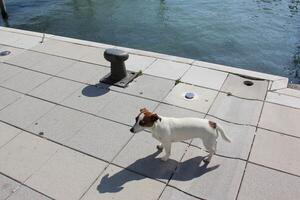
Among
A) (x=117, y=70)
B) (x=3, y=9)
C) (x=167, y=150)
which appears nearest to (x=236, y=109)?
(x=167, y=150)

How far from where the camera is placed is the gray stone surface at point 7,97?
689 centimetres

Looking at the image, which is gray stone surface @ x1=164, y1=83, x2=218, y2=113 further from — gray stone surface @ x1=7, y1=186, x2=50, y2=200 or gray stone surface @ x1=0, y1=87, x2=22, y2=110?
gray stone surface @ x1=0, y1=87, x2=22, y2=110

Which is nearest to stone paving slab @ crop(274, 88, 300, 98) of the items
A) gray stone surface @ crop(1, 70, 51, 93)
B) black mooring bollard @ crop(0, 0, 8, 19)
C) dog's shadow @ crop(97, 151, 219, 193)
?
dog's shadow @ crop(97, 151, 219, 193)

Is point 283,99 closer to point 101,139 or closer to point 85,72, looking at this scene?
point 101,139

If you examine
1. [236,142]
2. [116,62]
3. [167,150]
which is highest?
[116,62]

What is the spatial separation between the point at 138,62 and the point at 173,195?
421 centimetres

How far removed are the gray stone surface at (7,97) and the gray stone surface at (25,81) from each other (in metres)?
0.15

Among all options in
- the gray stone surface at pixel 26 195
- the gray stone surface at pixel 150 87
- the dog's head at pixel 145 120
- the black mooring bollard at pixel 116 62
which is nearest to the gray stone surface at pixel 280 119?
the gray stone surface at pixel 150 87

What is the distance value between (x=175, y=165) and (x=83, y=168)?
4.52 feet

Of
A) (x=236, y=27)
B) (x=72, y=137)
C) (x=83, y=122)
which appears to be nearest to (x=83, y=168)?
(x=72, y=137)

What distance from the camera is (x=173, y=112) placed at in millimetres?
6242

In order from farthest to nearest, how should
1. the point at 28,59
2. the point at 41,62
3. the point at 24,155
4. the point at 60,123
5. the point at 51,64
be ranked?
the point at 28,59 → the point at 41,62 → the point at 51,64 → the point at 60,123 → the point at 24,155

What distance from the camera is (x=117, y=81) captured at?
24.1 ft

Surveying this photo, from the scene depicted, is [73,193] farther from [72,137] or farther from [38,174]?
[72,137]
